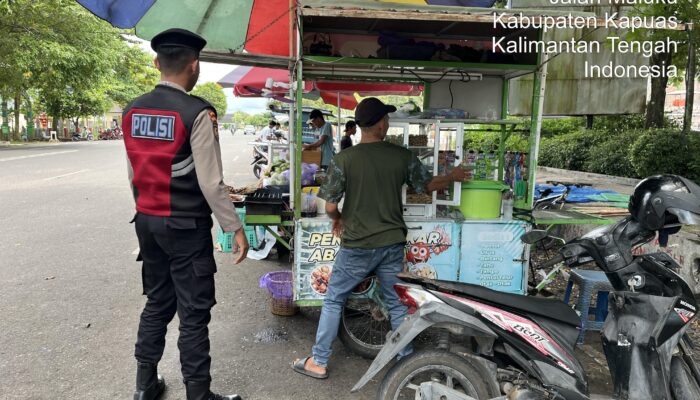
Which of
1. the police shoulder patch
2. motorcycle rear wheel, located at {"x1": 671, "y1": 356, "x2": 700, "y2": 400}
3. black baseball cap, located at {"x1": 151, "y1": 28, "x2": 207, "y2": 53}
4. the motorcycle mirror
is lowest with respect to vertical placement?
motorcycle rear wheel, located at {"x1": 671, "y1": 356, "x2": 700, "y2": 400}

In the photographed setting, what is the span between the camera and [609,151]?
10500mm

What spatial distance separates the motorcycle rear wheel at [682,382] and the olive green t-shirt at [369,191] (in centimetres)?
158

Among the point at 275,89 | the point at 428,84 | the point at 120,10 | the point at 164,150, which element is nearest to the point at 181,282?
the point at 164,150

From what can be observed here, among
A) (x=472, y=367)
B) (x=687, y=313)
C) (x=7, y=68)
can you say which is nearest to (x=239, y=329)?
(x=472, y=367)

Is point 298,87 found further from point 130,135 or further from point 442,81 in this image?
point 442,81

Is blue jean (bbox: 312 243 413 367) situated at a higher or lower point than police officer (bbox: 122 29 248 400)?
lower

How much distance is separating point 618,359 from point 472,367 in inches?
31.8

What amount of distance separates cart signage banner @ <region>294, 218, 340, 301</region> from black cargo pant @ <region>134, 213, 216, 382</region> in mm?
947

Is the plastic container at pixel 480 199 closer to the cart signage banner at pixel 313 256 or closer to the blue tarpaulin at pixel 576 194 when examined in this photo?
the cart signage banner at pixel 313 256

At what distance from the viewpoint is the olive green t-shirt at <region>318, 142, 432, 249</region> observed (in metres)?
3.03

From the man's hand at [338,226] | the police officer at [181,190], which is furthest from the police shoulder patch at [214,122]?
the man's hand at [338,226]

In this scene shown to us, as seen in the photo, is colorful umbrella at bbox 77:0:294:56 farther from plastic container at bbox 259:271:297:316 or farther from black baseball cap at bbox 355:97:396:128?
plastic container at bbox 259:271:297:316

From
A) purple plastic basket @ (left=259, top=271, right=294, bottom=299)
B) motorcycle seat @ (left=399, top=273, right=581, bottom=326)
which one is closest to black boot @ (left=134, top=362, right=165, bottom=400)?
purple plastic basket @ (left=259, top=271, right=294, bottom=299)

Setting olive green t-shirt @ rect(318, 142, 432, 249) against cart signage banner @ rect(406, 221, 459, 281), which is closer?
olive green t-shirt @ rect(318, 142, 432, 249)
